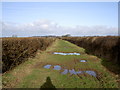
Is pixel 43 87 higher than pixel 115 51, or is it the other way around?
pixel 115 51

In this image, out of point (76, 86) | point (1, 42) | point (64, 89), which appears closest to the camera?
point (64, 89)

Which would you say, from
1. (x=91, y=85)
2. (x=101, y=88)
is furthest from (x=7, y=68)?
(x=101, y=88)

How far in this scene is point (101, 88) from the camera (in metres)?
4.95

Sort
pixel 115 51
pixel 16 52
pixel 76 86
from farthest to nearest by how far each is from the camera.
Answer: pixel 115 51 < pixel 16 52 < pixel 76 86

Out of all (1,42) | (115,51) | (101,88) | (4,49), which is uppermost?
(1,42)

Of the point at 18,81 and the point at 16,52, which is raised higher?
the point at 16,52

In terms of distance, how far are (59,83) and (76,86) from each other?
0.94 metres

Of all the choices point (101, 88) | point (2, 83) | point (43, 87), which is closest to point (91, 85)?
point (101, 88)

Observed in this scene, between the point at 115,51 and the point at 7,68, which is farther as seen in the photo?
the point at 115,51

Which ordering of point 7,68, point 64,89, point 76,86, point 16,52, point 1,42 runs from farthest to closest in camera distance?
1. point 16,52
2. point 7,68
3. point 1,42
4. point 76,86
5. point 64,89

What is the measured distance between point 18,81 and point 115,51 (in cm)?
968

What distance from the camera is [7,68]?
7234mm

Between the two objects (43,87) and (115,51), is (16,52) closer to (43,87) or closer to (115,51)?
(43,87)

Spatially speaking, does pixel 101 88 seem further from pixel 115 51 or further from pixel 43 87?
pixel 115 51
